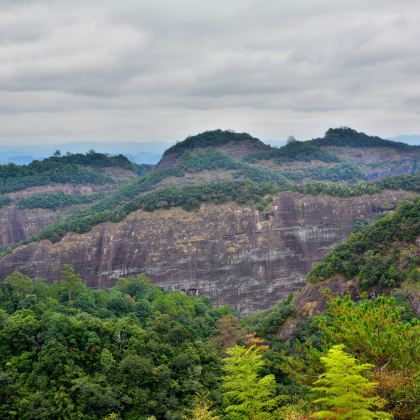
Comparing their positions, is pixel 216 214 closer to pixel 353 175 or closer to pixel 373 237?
pixel 373 237

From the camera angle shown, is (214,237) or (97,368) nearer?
(97,368)

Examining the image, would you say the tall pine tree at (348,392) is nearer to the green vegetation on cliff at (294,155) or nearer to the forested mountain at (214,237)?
the forested mountain at (214,237)

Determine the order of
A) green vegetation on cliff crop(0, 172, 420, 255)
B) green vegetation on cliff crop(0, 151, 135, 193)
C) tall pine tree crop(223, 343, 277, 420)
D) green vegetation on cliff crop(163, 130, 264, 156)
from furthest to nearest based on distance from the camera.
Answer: green vegetation on cliff crop(163, 130, 264, 156) < green vegetation on cliff crop(0, 151, 135, 193) < green vegetation on cliff crop(0, 172, 420, 255) < tall pine tree crop(223, 343, 277, 420)

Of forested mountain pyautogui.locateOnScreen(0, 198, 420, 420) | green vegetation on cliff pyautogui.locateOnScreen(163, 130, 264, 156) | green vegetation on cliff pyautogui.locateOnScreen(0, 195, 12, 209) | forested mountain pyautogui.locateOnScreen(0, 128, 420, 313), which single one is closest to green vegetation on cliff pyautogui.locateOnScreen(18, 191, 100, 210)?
green vegetation on cliff pyautogui.locateOnScreen(0, 195, 12, 209)

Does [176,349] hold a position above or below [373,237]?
below

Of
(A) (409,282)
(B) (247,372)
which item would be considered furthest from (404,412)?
(A) (409,282)

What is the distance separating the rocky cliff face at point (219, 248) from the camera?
71.2 metres

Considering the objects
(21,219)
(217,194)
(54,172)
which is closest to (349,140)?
(54,172)

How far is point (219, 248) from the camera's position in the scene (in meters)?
75.6

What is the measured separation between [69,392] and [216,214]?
5295 centimetres

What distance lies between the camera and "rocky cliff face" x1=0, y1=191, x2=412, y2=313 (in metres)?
71.2

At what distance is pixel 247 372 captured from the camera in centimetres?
2377

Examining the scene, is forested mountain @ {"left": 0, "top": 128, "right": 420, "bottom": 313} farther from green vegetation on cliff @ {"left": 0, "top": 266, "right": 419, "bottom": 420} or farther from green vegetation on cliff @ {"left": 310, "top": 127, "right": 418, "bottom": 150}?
green vegetation on cliff @ {"left": 310, "top": 127, "right": 418, "bottom": 150}

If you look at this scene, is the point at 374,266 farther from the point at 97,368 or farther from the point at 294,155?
the point at 294,155
